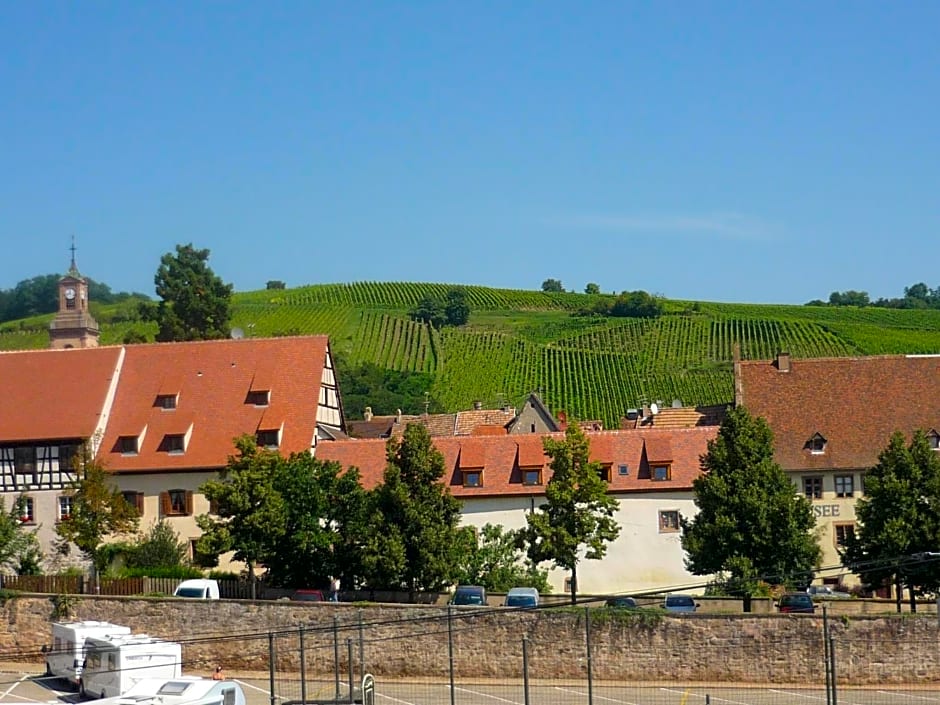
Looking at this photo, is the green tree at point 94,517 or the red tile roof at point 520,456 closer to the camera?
the green tree at point 94,517

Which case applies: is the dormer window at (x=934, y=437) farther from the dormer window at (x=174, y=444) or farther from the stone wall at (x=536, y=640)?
the dormer window at (x=174, y=444)

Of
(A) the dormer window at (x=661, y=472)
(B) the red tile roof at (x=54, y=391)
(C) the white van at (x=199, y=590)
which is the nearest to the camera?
(C) the white van at (x=199, y=590)

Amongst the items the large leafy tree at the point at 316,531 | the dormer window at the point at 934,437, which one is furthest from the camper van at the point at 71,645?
the dormer window at the point at 934,437

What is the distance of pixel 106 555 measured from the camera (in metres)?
57.4

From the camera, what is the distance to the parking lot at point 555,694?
142 ft

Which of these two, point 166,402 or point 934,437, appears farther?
point 166,402

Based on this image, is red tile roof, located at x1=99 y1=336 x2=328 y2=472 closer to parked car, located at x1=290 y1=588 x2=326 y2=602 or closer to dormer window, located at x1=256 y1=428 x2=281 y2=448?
dormer window, located at x1=256 y1=428 x2=281 y2=448

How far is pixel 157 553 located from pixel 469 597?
1392cm

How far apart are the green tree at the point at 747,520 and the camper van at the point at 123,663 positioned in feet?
58.3

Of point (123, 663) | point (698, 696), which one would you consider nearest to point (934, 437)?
point (698, 696)

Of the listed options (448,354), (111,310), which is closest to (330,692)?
(448,354)

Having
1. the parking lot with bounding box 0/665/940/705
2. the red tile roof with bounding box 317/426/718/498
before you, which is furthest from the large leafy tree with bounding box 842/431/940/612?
the red tile roof with bounding box 317/426/718/498

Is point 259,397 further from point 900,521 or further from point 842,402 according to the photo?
point 900,521

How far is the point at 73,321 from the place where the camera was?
90.8m
